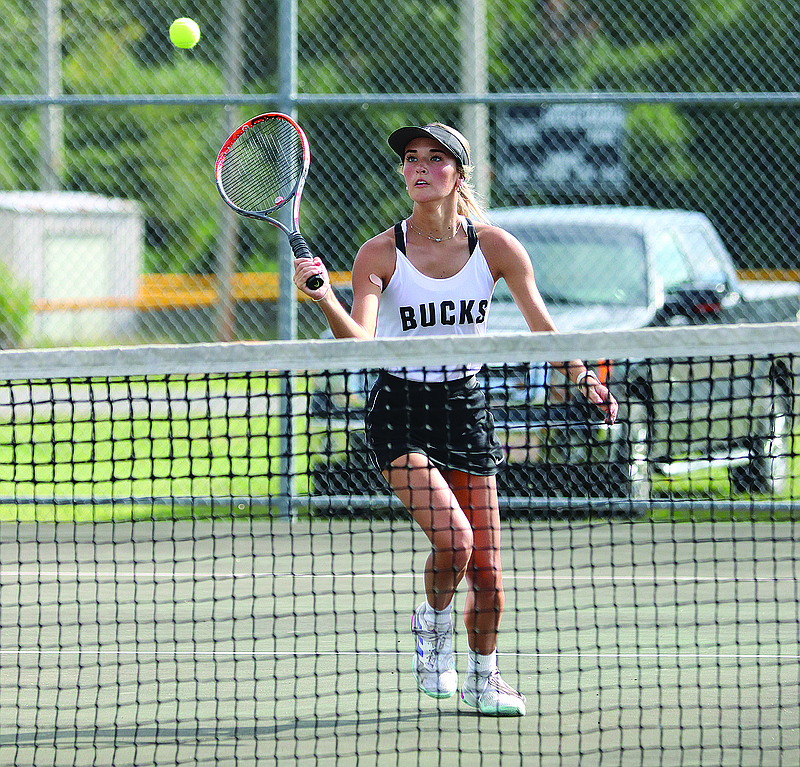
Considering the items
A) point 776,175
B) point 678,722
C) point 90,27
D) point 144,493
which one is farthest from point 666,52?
point 678,722

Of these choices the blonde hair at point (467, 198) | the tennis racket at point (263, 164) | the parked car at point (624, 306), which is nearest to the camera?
the blonde hair at point (467, 198)

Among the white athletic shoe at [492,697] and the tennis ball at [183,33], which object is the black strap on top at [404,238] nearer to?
the white athletic shoe at [492,697]

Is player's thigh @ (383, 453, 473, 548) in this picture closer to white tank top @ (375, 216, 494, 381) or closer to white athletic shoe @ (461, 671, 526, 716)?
white tank top @ (375, 216, 494, 381)

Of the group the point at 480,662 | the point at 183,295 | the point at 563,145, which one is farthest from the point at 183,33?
the point at 183,295

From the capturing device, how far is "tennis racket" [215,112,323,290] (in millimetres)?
4414

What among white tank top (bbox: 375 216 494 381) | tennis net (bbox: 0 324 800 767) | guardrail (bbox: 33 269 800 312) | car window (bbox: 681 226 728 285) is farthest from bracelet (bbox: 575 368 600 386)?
car window (bbox: 681 226 728 285)

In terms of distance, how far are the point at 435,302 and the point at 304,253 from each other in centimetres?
50

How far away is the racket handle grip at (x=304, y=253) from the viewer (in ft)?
11.5

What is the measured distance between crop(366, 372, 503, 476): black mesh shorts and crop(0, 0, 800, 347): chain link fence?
6.44 metres

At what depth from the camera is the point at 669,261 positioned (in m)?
7.70

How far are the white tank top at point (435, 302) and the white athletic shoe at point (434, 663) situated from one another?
2.46 ft

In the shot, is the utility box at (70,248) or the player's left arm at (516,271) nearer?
the player's left arm at (516,271)

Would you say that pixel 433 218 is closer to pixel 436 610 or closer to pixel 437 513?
pixel 437 513

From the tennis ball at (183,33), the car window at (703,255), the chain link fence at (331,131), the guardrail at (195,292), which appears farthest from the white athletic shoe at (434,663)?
the chain link fence at (331,131)
